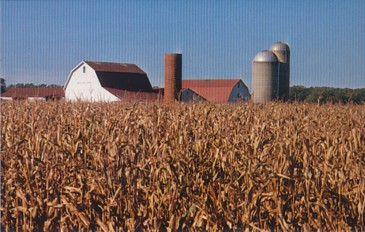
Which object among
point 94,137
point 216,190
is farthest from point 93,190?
point 216,190

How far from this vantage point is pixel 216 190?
17.8 feet

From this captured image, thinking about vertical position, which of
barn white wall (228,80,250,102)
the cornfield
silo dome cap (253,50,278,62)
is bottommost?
the cornfield

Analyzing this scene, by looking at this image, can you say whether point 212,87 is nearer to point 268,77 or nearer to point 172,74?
point 268,77

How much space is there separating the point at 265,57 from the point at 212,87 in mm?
17831

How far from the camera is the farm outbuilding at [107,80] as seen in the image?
34688 millimetres

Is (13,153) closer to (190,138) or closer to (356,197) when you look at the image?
(190,138)

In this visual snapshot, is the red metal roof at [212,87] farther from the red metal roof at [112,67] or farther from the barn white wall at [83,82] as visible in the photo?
the barn white wall at [83,82]

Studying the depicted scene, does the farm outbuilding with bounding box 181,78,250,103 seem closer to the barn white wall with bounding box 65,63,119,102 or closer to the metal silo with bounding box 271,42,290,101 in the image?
the barn white wall with bounding box 65,63,119,102

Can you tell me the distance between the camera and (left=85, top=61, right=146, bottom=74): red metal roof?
119 feet

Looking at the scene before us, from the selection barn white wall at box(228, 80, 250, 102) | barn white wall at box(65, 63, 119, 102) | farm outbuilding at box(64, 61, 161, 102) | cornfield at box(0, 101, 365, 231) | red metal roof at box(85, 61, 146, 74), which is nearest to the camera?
cornfield at box(0, 101, 365, 231)

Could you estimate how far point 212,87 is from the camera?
41594 mm

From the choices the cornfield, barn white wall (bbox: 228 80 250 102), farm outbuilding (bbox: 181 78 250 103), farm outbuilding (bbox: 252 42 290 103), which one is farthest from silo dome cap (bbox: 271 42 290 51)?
the cornfield

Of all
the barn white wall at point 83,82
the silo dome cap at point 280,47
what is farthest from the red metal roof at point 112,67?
the silo dome cap at point 280,47

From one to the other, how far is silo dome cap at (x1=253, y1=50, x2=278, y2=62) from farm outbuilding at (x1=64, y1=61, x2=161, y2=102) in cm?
1141
